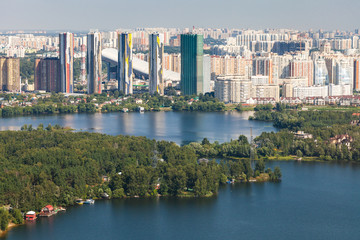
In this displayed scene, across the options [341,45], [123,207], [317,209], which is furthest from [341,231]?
[341,45]

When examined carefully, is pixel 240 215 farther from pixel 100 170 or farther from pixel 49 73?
pixel 49 73

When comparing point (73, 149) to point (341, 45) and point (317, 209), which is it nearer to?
point (317, 209)

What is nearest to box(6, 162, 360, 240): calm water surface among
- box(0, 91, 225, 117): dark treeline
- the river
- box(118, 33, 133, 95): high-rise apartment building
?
the river

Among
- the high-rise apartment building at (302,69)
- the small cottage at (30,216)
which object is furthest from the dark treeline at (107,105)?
the small cottage at (30,216)

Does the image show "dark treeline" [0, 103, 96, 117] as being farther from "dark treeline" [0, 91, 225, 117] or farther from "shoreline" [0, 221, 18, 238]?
"shoreline" [0, 221, 18, 238]

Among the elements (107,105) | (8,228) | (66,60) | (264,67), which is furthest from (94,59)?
(8,228)

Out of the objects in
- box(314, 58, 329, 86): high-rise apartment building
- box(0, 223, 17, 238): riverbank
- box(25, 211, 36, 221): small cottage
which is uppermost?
box(314, 58, 329, 86): high-rise apartment building
